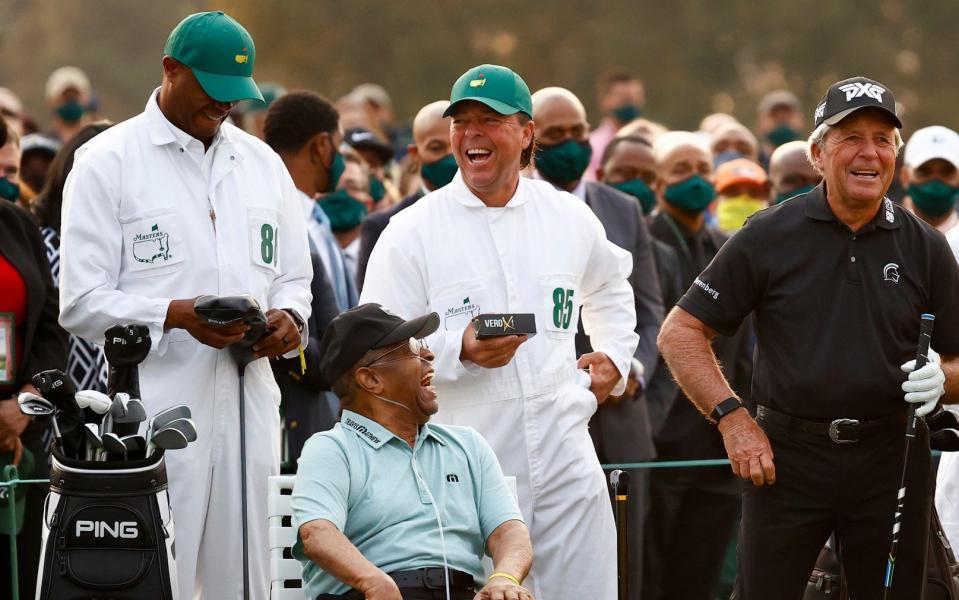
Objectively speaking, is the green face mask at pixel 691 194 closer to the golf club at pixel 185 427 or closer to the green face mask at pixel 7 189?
the green face mask at pixel 7 189

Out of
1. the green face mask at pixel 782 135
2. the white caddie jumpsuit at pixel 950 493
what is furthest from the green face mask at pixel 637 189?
the green face mask at pixel 782 135

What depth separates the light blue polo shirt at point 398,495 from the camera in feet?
21.1

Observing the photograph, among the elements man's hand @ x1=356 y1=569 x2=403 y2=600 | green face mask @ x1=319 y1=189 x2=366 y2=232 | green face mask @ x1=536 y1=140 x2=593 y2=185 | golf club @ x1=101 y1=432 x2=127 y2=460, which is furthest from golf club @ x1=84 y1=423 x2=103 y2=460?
green face mask @ x1=319 y1=189 x2=366 y2=232

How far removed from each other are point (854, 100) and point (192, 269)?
261 centimetres

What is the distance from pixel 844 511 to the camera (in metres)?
6.88

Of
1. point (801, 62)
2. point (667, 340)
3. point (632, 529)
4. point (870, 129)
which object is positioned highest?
point (801, 62)

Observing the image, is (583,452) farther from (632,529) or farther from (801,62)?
(801,62)

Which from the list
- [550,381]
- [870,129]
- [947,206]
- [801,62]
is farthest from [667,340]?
[801,62]

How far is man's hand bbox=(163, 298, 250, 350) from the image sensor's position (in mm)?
6855

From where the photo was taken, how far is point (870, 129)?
695 cm

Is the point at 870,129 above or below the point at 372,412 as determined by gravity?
above

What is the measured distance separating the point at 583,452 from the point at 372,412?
1.06 m

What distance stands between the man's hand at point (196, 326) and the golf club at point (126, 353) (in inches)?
8.6

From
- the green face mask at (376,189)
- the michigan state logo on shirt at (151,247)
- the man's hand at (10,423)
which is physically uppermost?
the green face mask at (376,189)
